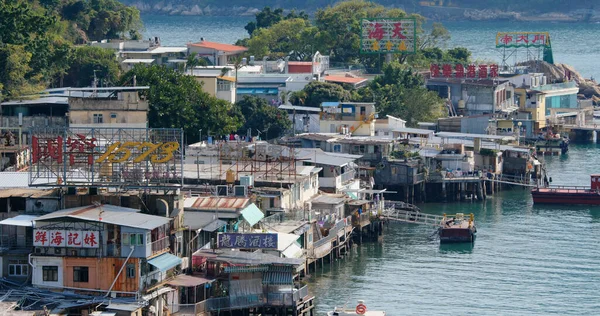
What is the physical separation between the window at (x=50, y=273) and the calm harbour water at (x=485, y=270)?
13.0 metres

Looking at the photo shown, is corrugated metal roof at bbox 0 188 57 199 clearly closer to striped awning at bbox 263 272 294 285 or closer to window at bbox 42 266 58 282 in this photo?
window at bbox 42 266 58 282

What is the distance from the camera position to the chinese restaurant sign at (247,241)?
6397cm

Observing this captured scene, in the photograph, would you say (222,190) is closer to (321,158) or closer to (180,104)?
(321,158)

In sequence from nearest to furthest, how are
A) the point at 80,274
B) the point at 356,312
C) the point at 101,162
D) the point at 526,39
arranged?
the point at 80,274, the point at 356,312, the point at 101,162, the point at 526,39

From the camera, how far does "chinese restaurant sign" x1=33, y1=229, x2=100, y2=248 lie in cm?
5759

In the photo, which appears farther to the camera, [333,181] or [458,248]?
[333,181]

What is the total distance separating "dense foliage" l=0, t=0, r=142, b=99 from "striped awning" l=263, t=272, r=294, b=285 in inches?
1651

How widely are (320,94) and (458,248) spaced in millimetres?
36417

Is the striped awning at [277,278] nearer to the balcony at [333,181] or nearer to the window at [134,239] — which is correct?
the window at [134,239]

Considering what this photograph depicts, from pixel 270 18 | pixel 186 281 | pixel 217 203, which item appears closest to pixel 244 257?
pixel 186 281

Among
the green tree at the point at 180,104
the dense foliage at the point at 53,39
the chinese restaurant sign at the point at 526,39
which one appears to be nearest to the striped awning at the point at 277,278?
the green tree at the point at 180,104

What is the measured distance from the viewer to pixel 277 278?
61.9 meters

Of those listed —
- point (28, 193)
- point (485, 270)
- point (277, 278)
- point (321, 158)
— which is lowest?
point (485, 270)

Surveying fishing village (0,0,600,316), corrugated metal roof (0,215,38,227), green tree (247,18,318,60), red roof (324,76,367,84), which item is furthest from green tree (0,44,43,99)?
corrugated metal roof (0,215,38,227)
